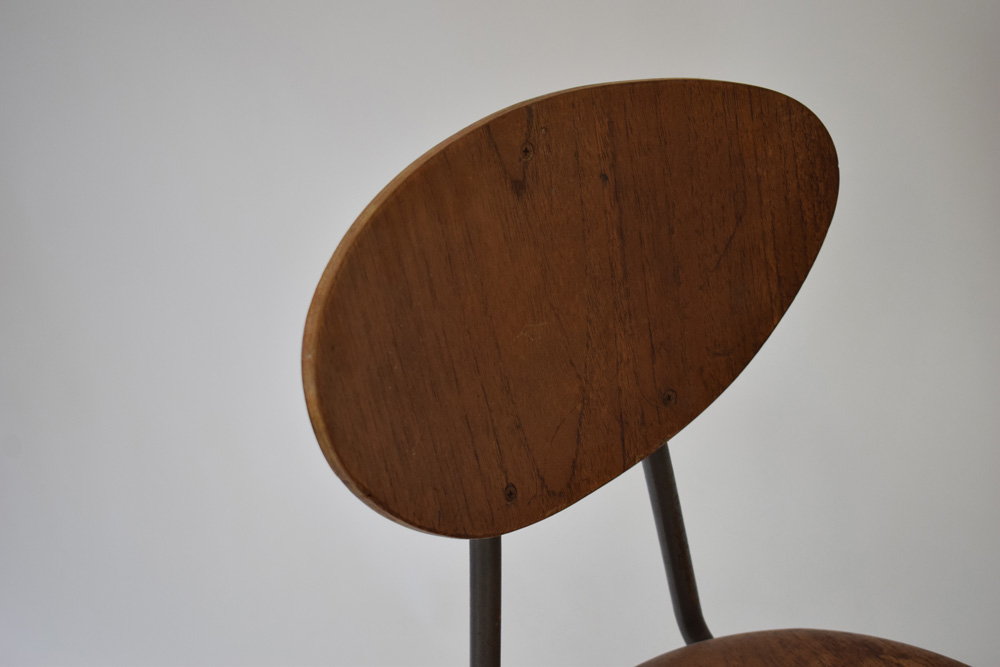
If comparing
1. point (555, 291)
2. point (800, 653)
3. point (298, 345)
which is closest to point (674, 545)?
point (800, 653)

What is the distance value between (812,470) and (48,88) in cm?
131

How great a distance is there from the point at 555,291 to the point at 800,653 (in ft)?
0.82

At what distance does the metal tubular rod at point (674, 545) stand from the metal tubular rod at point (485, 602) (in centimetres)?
16

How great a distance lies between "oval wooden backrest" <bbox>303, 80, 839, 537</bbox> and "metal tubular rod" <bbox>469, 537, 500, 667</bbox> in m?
0.03

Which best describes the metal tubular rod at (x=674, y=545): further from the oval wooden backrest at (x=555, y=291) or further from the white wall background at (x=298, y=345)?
the white wall background at (x=298, y=345)

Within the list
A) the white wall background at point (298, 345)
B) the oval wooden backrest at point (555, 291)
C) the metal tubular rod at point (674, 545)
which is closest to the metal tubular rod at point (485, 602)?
the oval wooden backrest at point (555, 291)

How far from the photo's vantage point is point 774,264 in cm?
44

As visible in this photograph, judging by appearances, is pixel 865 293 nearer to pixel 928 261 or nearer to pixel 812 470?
pixel 928 261

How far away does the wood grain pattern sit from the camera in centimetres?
43

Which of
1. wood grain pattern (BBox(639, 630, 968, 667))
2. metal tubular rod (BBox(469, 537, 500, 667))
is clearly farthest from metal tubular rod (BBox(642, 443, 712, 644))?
metal tubular rod (BBox(469, 537, 500, 667))

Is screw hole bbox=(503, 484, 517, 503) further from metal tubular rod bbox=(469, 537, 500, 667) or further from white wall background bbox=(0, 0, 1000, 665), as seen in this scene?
white wall background bbox=(0, 0, 1000, 665)

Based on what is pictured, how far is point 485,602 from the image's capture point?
376 millimetres

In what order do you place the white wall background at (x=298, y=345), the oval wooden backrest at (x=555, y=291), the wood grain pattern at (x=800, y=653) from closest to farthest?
the oval wooden backrest at (x=555, y=291), the wood grain pattern at (x=800, y=653), the white wall background at (x=298, y=345)

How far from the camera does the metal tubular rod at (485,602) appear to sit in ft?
1.23
